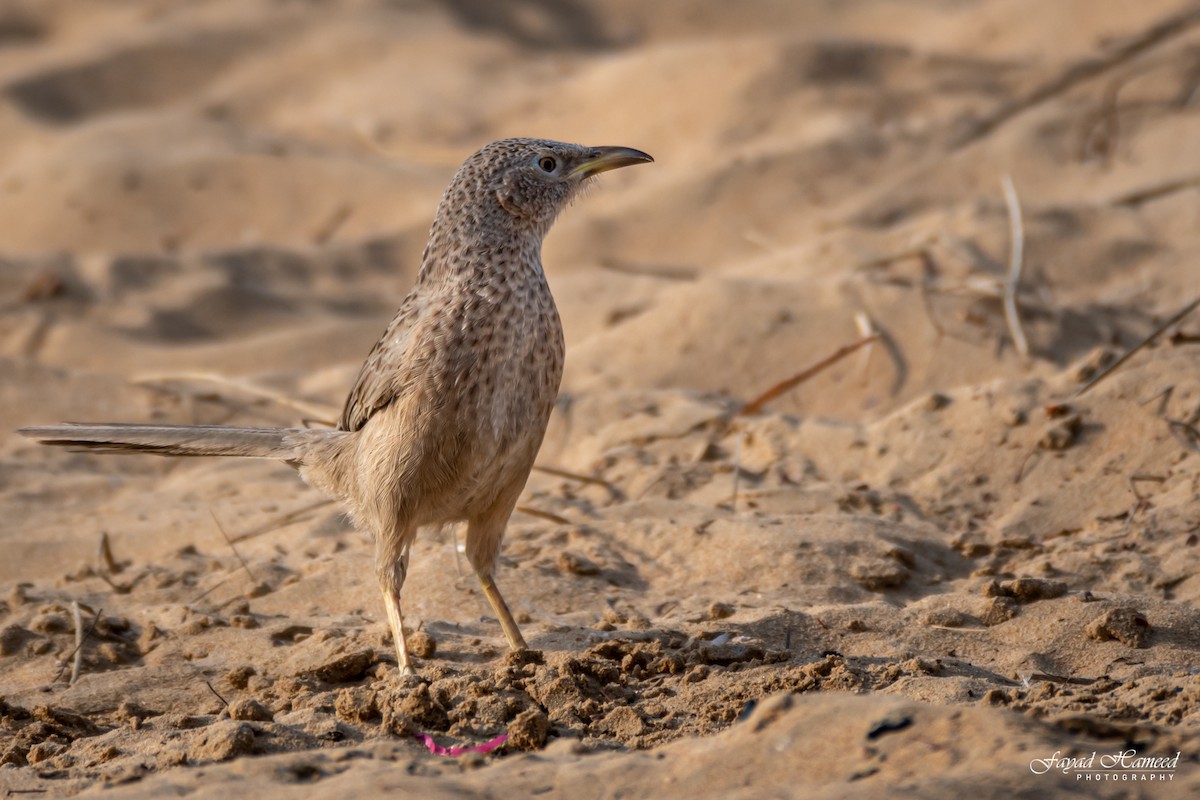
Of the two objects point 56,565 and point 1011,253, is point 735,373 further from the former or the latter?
point 56,565

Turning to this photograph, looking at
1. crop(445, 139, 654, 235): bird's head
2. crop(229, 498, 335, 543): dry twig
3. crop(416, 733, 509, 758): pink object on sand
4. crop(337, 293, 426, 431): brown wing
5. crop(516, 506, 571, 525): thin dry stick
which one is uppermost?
crop(445, 139, 654, 235): bird's head

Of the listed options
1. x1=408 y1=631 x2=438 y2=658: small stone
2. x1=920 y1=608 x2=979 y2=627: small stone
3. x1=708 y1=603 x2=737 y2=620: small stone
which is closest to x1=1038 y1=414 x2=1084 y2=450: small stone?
x1=920 y1=608 x2=979 y2=627: small stone

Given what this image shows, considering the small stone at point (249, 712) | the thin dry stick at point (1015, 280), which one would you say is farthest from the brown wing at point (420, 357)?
the thin dry stick at point (1015, 280)

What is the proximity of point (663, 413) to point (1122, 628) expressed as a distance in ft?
8.20

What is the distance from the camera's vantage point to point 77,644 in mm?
4297

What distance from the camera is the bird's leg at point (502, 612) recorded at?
4.12 metres

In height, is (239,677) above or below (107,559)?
below

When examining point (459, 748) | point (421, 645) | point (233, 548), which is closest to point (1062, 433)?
point (421, 645)

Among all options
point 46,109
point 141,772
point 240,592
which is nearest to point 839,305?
point 240,592

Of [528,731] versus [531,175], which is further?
[531,175]

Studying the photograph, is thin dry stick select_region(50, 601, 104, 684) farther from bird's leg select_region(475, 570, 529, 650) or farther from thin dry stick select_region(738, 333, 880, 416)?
thin dry stick select_region(738, 333, 880, 416)

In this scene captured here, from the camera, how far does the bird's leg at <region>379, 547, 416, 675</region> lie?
13.1 ft

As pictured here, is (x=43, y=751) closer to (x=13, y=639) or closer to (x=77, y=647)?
(x=77, y=647)

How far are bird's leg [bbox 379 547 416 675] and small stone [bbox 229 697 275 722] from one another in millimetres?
473
